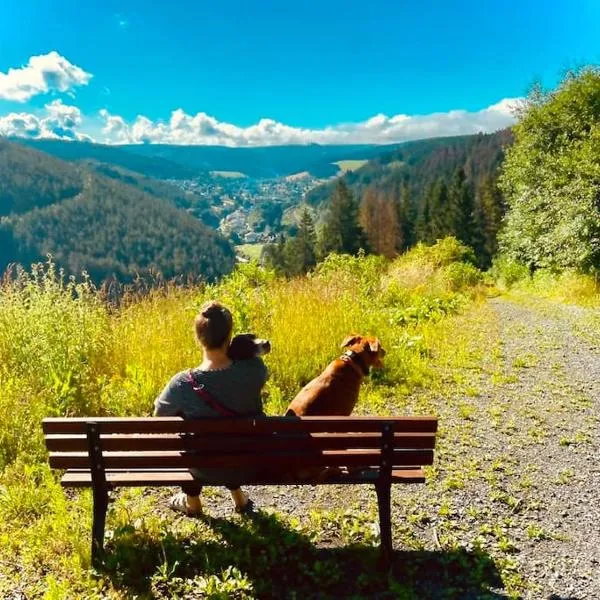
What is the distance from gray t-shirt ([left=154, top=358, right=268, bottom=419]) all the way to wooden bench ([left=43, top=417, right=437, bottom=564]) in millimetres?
240

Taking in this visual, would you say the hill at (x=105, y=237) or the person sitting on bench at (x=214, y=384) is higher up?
the hill at (x=105, y=237)

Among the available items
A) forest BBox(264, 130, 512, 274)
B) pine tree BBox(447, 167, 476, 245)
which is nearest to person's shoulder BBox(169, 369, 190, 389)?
forest BBox(264, 130, 512, 274)

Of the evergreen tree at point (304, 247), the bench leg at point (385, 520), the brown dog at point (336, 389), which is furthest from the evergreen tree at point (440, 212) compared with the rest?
the bench leg at point (385, 520)

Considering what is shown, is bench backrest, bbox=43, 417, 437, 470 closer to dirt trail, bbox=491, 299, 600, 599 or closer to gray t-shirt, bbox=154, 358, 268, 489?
gray t-shirt, bbox=154, 358, 268, 489

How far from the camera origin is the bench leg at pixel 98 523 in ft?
11.3

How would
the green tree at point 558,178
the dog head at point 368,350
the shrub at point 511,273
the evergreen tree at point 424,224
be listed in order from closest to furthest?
the dog head at point 368,350
the green tree at point 558,178
the shrub at point 511,273
the evergreen tree at point 424,224

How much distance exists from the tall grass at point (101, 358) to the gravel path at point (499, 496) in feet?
3.43

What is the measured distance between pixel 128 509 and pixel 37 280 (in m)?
3.79

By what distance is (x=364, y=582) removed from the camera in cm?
341

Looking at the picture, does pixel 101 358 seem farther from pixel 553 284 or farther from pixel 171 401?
pixel 553 284

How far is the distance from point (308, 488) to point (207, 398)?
168 cm

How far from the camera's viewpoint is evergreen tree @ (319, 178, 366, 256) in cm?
6650

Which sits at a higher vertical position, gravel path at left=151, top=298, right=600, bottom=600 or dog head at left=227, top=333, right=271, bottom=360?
dog head at left=227, top=333, right=271, bottom=360

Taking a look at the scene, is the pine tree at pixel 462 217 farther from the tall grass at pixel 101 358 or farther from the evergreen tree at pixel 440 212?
Answer: the tall grass at pixel 101 358
